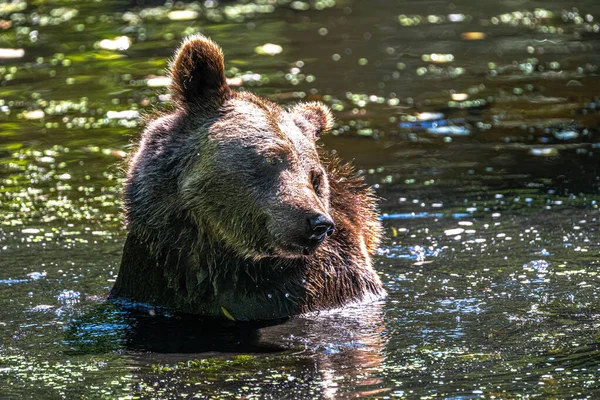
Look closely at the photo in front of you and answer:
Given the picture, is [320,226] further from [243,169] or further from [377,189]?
[377,189]

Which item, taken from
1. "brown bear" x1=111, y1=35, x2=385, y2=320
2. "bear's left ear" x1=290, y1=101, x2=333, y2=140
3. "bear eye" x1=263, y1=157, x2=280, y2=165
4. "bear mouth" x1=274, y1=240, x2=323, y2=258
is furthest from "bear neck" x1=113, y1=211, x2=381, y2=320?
"bear's left ear" x1=290, y1=101, x2=333, y2=140

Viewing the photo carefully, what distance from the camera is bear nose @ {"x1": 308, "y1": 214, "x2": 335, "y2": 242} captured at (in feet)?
21.1

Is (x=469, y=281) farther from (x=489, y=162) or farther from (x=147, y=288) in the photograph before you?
(x=489, y=162)

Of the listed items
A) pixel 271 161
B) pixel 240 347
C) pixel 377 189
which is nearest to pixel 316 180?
pixel 271 161

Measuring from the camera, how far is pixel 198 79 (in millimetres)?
7344

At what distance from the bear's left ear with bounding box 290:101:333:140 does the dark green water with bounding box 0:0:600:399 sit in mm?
1090

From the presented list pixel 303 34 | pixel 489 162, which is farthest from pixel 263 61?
pixel 489 162

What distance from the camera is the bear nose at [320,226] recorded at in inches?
254

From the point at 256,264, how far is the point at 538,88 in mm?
8261

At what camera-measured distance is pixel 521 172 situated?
1130 cm

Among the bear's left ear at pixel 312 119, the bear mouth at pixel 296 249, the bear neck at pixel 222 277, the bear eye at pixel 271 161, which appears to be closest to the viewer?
the bear mouth at pixel 296 249

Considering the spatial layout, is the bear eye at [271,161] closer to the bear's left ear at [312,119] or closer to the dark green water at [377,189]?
the bear's left ear at [312,119]

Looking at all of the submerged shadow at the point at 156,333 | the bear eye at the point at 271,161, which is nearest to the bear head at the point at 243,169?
the bear eye at the point at 271,161

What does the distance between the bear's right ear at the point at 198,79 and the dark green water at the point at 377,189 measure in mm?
866
